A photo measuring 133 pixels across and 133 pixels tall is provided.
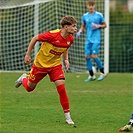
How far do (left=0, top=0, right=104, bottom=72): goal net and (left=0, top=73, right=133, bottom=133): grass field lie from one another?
3378 millimetres

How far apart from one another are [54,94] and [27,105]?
5.82 feet

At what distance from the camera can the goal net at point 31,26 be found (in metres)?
18.2

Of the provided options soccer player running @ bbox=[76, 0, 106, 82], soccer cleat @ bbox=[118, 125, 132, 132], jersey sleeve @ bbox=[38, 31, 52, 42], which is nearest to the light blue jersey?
soccer player running @ bbox=[76, 0, 106, 82]

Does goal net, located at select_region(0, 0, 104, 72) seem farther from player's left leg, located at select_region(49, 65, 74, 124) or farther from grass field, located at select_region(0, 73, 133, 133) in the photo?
player's left leg, located at select_region(49, 65, 74, 124)

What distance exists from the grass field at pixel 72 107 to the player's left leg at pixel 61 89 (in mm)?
145

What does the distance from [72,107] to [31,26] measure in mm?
8233

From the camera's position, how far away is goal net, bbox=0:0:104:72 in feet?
59.6

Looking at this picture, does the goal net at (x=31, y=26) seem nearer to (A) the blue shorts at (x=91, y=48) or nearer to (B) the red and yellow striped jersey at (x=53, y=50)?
(A) the blue shorts at (x=91, y=48)

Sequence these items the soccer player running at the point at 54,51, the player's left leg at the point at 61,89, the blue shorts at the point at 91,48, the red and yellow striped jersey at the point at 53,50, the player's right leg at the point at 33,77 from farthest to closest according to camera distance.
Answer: the blue shorts at the point at 91,48 → the player's right leg at the point at 33,77 → the red and yellow striped jersey at the point at 53,50 → the soccer player running at the point at 54,51 → the player's left leg at the point at 61,89

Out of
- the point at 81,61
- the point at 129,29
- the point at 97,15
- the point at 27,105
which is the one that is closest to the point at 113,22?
the point at 129,29

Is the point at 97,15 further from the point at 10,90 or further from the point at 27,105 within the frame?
the point at 27,105

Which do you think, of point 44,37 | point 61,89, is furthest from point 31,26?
point 61,89

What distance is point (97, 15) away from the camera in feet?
49.6

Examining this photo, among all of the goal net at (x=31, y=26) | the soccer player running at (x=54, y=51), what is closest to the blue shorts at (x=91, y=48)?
the goal net at (x=31, y=26)
